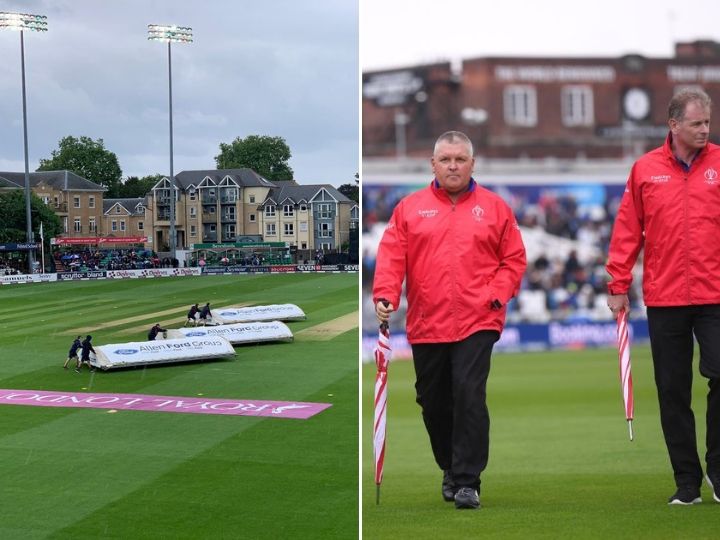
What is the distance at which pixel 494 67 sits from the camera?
20.4ft

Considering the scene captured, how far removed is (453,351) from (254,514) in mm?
2805

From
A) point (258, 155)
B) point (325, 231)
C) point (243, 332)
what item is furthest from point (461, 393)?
point (243, 332)

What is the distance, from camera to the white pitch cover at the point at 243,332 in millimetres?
10305

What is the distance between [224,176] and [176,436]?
3.12 metres

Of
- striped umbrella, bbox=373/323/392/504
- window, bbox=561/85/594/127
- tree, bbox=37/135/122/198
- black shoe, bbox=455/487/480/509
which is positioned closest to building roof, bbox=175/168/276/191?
tree, bbox=37/135/122/198

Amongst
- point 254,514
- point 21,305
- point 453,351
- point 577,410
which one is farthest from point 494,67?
point 21,305

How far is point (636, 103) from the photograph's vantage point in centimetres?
642

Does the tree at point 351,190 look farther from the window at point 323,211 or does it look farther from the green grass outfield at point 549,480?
the green grass outfield at point 549,480

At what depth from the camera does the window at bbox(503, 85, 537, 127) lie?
305 inches

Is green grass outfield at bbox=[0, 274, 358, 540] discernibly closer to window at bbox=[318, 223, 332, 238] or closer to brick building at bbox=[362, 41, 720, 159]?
window at bbox=[318, 223, 332, 238]

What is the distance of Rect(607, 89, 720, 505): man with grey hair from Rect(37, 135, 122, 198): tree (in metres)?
8.85

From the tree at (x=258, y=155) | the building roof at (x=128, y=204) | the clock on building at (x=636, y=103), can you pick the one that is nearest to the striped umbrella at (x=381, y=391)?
the clock on building at (x=636, y=103)

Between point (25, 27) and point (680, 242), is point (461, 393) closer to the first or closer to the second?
point (680, 242)

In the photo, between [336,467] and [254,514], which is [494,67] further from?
[254,514]
